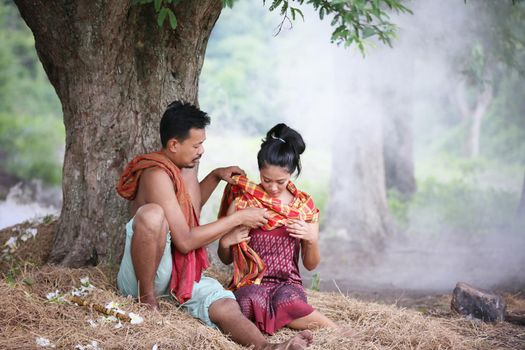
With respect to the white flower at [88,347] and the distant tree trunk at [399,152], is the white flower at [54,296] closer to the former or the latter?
the white flower at [88,347]

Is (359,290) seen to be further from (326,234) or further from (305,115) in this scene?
(305,115)

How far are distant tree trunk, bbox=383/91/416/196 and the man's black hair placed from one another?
817 centimetres

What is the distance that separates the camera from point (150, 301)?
3.76 meters

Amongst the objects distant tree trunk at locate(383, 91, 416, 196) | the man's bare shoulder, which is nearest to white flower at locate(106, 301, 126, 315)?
the man's bare shoulder

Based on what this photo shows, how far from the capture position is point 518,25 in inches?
433

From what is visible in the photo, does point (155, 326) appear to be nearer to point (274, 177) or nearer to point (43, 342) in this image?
point (43, 342)

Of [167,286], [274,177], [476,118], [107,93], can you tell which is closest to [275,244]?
[274,177]

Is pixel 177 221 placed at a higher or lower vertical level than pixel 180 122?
lower

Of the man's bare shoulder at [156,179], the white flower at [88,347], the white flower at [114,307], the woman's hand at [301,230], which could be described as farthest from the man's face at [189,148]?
the white flower at [88,347]

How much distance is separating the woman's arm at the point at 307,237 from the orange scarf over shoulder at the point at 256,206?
0.06m

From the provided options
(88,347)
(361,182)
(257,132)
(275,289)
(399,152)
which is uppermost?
(257,132)

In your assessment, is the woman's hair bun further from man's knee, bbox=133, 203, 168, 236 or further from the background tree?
the background tree

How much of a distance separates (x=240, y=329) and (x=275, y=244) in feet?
2.12

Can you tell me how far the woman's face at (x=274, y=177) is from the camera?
3.81m
